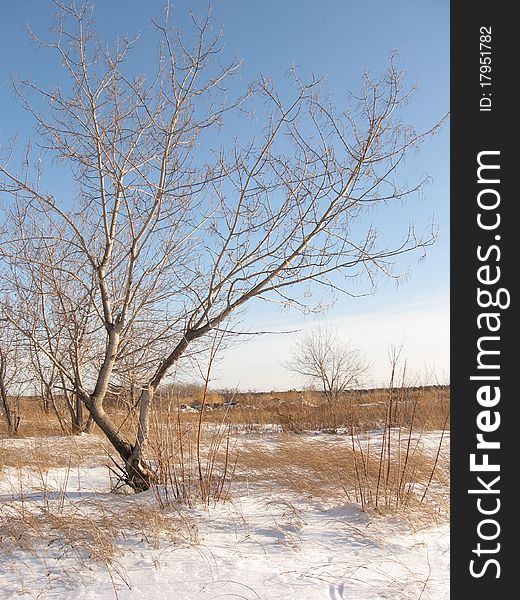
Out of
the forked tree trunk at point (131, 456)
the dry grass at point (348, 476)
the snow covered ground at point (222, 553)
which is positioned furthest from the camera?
the forked tree trunk at point (131, 456)

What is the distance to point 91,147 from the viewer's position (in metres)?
5.11

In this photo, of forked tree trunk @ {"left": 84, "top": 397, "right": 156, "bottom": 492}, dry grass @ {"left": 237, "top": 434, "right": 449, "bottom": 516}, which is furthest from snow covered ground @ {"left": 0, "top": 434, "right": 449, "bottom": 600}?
forked tree trunk @ {"left": 84, "top": 397, "right": 156, "bottom": 492}

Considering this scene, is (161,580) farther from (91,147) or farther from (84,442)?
(84,442)

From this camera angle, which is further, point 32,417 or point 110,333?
point 32,417

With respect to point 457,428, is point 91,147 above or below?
above

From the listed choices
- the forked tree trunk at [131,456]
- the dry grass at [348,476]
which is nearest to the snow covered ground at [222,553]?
the dry grass at [348,476]

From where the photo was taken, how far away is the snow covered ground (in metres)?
2.81

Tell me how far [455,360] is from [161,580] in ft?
5.95

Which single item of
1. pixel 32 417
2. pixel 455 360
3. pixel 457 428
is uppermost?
pixel 455 360

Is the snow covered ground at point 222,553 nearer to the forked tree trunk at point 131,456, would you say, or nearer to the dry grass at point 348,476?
the dry grass at point 348,476

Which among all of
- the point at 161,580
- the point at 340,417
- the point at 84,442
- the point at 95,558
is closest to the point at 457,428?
the point at 161,580

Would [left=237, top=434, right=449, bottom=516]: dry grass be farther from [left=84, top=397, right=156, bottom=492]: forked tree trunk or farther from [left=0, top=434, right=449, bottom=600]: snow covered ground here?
[left=84, top=397, right=156, bottom=492]: forked tree trunk

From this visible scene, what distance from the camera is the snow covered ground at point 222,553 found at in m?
2.81

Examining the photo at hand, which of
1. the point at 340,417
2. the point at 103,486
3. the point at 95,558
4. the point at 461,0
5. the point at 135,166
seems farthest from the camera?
the point at 340,417
